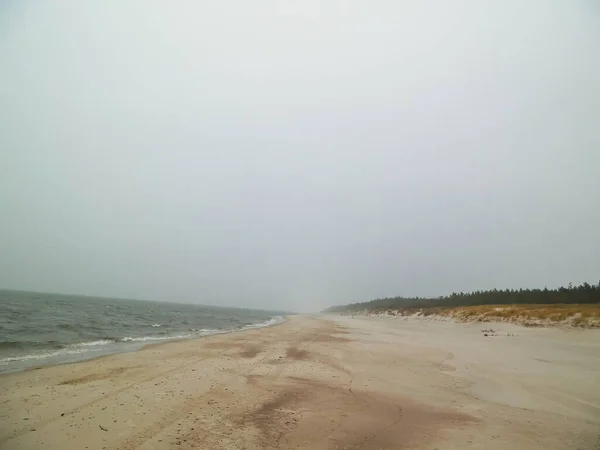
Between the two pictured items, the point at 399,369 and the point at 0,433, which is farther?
the point at 399,369

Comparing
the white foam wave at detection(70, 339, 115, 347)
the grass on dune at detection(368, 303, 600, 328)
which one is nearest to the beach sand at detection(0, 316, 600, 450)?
the white foam wave at detection(70, 339, 115, 347)

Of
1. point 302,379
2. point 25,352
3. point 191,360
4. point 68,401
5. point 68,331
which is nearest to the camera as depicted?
point 68,401

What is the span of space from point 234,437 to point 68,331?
2347 centimetres

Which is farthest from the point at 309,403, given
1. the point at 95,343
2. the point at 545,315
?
the point at 545,315

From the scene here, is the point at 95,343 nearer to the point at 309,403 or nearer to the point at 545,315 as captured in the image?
the point at 309,403

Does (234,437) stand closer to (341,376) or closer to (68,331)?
(341,376)

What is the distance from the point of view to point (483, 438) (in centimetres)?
581

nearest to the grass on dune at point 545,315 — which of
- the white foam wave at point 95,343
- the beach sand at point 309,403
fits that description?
the beach sand at point 309,403

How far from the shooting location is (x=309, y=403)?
25.8 feet

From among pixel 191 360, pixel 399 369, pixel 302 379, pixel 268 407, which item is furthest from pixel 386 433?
pixel 191 360

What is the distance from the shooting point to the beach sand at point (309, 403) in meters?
5.81

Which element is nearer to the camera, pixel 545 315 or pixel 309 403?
pixel 309 403

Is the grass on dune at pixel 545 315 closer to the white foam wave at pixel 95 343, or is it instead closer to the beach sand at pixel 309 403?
the beach sand at pixel 309 403

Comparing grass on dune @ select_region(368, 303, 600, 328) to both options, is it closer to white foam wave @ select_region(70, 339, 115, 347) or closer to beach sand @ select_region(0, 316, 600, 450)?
beach sand @ select_region(0, 316, 600, 450)
